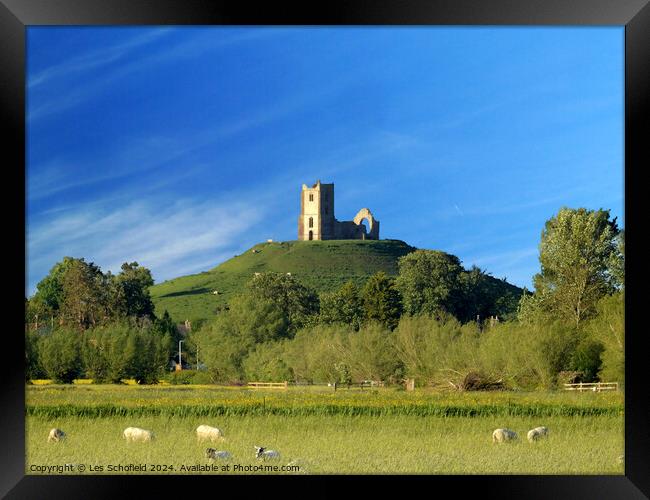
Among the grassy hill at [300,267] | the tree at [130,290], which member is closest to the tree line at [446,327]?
the tree at [130,290]

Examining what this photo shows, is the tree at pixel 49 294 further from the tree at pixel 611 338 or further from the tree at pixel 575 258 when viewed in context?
the tree at pixel 575 258

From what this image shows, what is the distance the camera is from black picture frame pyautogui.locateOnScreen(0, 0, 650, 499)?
5367 mm

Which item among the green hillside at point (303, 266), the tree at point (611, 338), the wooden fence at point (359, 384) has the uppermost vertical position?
the green hillside at point (303, 266)

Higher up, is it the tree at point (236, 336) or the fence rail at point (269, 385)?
the tree at point (236, 336)

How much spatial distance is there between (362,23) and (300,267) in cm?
4579

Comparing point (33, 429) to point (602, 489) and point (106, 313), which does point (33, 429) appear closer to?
point (602, 489)

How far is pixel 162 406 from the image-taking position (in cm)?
1223

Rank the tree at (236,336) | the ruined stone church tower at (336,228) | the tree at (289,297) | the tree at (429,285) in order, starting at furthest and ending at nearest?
the ruined stone church tower at (336,228) → the tree at (429,285) → the tree at (289,297) → the tree at (236,336)

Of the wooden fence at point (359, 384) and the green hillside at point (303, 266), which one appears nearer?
the wooden fence at point (359, 384)

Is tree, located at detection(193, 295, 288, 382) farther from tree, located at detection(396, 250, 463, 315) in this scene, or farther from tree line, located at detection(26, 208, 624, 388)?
tree, located at detection(396, 250, 463, 315)

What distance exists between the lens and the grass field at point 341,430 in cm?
701

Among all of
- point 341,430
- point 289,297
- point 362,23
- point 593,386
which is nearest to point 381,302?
point 289,297

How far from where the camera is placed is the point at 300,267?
2010 inches

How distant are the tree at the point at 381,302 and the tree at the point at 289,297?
191 cm
